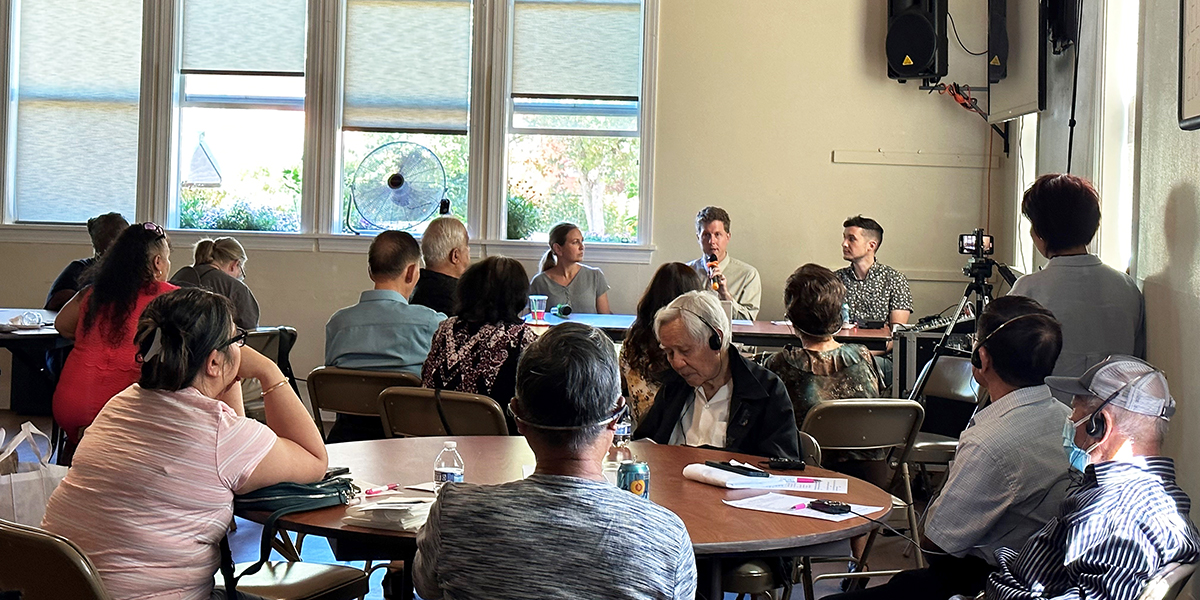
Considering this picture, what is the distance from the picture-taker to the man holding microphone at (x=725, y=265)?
6.84 meters

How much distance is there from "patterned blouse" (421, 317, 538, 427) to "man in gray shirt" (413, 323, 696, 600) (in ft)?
7.08

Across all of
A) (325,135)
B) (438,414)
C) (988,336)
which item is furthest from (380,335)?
(325,135)

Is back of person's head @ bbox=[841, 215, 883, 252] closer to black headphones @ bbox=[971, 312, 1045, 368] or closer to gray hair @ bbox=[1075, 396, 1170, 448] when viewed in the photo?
black headphones @ bbox=[971, 312, 1045, 368]

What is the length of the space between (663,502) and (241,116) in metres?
6.20

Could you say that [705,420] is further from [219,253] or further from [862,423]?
[219,253]

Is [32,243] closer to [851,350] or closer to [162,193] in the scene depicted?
[162,193]

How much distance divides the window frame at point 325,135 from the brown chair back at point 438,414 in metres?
3.84

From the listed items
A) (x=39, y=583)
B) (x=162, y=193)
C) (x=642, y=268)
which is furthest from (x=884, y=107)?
(x=39, y=583)

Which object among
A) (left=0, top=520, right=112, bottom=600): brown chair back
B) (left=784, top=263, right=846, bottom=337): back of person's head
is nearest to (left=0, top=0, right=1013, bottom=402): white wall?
(left=784, top=263, right=846, bottom=337): back of person's head

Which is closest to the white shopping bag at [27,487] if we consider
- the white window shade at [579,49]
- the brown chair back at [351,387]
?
the brown chair back at [351,387]

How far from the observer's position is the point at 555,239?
22.9 feet

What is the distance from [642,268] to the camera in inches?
296

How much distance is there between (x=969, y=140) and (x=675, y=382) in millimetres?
4670

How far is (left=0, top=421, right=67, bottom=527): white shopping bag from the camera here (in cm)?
251
